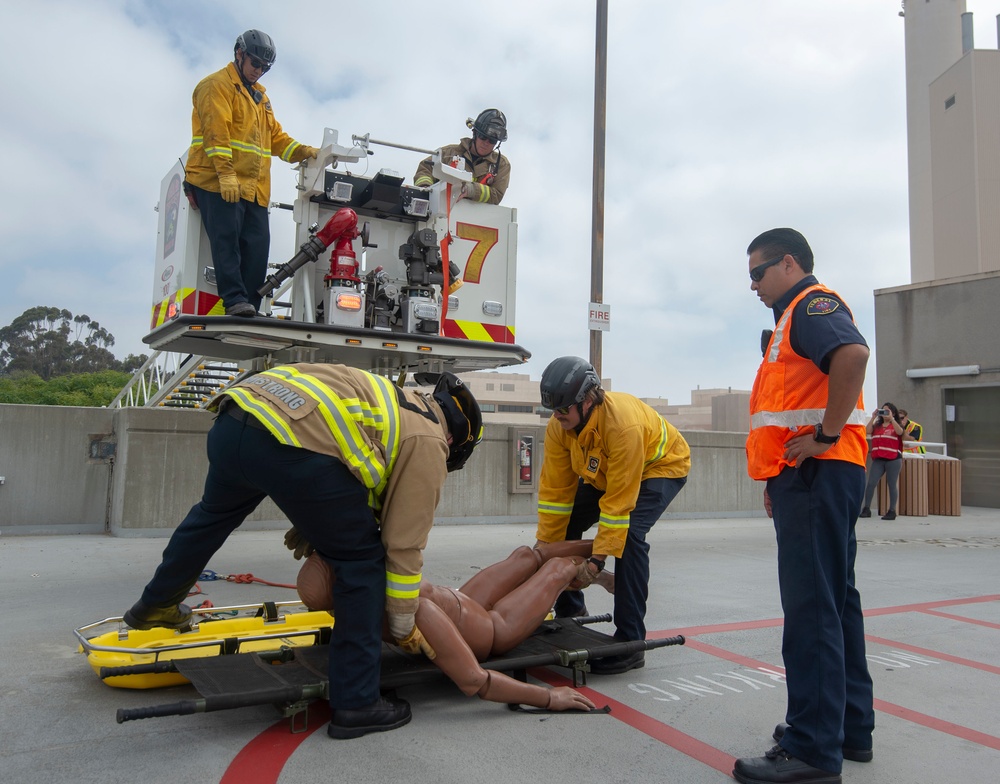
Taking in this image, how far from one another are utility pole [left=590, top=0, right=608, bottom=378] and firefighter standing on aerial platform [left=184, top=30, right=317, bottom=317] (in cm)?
663

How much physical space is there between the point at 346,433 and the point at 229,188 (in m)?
2.96

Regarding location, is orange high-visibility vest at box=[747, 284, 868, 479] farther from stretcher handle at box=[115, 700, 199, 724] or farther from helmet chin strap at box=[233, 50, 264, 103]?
helmet chin strap at box=[233, 50, 264, 103]

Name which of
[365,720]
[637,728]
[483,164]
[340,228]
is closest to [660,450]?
[637,728]

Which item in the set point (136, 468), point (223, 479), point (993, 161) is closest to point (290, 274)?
point (223, 479)

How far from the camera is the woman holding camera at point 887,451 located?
12453 millimetres

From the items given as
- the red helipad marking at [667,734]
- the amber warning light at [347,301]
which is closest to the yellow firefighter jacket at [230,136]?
the amber warning light at [347,301]

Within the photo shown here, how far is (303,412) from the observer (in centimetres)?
292

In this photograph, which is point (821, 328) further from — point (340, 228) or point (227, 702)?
point (340, 228)

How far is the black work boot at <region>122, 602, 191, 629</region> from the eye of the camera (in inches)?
143

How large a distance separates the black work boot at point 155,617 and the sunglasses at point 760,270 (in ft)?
9.74

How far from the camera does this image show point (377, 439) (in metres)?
3.04

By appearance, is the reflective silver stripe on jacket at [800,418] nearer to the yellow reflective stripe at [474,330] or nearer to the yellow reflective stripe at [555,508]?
the yellow reflective stripe at [555,508]

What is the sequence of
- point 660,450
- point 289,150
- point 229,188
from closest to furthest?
point 660,450, point 229,188, point 289,150

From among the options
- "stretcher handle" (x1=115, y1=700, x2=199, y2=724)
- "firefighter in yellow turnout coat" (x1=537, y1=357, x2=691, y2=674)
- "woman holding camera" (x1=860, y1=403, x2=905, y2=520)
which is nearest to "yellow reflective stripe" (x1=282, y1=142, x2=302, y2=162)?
"firefighter in yellow turnout coat" (x1=537, y1=357, x2=691, y2=674)
